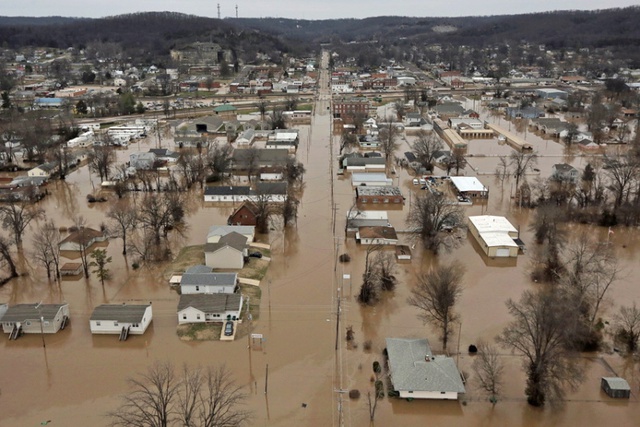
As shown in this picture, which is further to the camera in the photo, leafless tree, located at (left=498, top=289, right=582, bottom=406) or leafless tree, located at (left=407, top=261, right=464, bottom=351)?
leafless tree, located at (left=407, top=261, right=464, bottom=351)

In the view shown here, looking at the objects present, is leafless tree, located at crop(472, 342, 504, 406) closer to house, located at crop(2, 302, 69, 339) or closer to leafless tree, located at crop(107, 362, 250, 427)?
leafless tree, located at crop(107, 362, 250, 427)

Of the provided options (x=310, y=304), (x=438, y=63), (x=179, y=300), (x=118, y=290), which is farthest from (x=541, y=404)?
(x=438, y=63)

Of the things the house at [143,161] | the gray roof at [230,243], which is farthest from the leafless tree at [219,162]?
the gray roof at [230,243]

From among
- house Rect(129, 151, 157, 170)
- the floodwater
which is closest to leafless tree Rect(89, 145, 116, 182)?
house Rect(129, 151, 157, 170)

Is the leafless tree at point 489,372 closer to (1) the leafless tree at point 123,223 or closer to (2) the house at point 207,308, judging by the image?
(2) the house at point 207,308

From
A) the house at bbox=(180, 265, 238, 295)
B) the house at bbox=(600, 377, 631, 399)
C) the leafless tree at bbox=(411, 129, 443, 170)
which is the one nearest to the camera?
the house at bbox=(600, 377, 631, 399)
